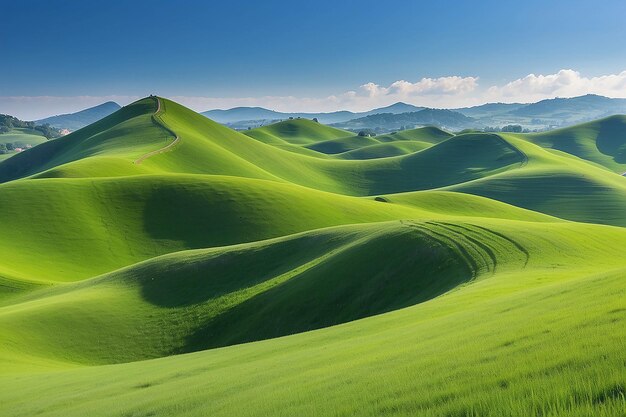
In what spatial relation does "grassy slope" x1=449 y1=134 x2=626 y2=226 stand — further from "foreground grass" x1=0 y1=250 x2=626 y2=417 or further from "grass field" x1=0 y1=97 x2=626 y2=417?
"foreground grass" x1=0 y1=250 x2=626 y2=417

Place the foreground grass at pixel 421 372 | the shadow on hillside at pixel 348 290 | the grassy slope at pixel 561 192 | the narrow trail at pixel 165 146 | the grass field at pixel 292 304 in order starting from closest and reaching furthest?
the foreground grass at pixel 421 372 → the grass field at pixel 292 304 → the shadow on hillside at pixel 348 290 → the grassy slope at pixel 561 192 → the narrow trail at pixel 165 146

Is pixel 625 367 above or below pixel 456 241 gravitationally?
above

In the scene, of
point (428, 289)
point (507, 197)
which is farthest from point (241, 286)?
point (507, 197)

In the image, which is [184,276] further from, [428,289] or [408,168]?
[408,168]

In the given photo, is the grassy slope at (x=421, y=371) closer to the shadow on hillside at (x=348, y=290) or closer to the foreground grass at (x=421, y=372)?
the foreground grass at (x=421, y=372)

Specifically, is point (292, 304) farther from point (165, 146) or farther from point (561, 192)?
point (561, 192)

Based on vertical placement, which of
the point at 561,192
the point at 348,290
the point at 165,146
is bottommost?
the point at 561,192

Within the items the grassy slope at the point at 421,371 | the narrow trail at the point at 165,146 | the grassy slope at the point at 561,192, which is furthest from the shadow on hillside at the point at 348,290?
the grassy slope at the point at 561,192

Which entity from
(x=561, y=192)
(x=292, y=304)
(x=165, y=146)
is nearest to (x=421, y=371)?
(x=292, y=304)
